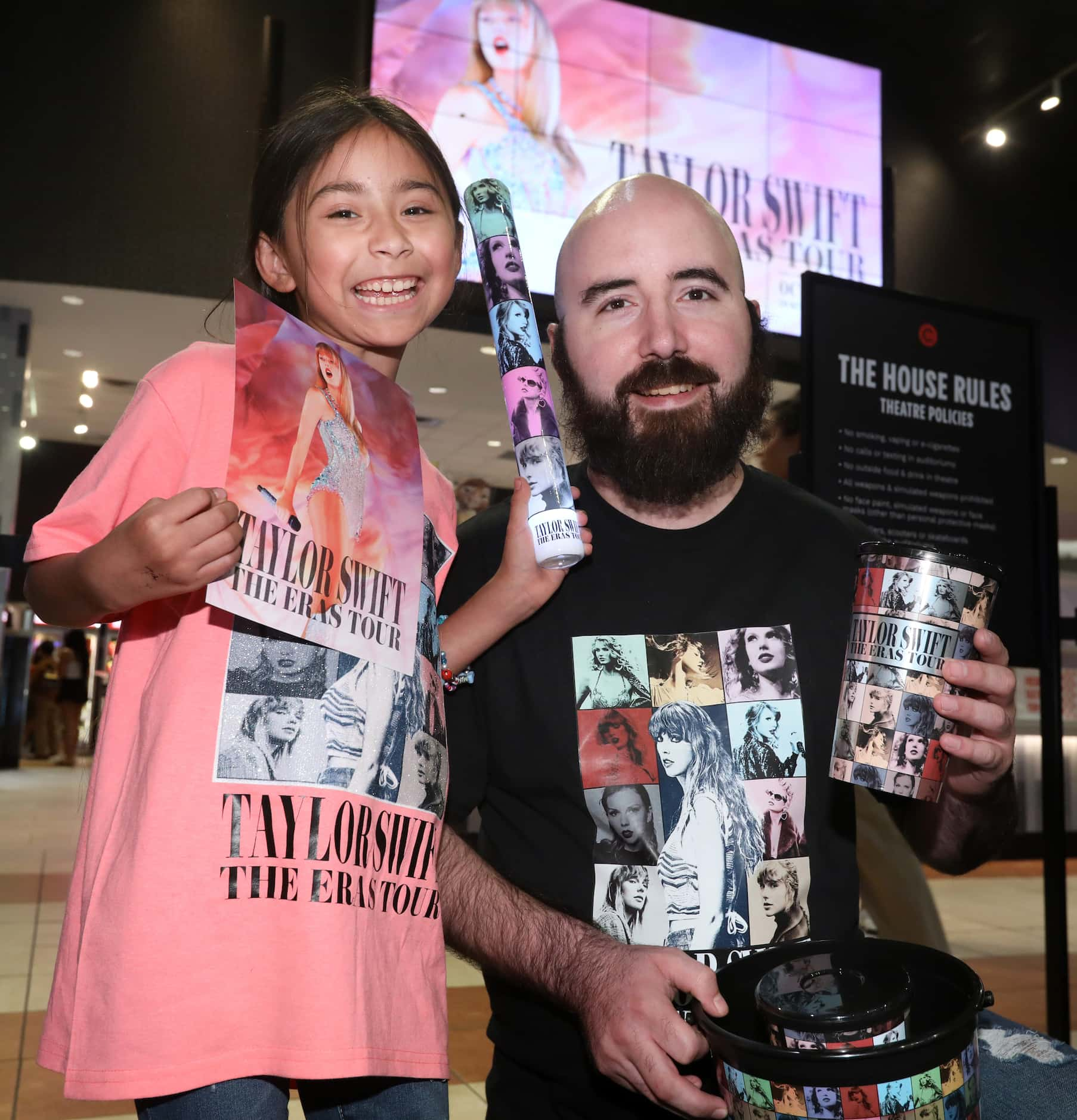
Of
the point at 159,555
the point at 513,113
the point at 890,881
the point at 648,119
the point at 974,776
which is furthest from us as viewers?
the point at 648,119

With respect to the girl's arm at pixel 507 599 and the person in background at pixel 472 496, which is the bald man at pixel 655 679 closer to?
the girl's arm at pixel 507 599

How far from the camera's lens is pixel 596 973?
113 cm

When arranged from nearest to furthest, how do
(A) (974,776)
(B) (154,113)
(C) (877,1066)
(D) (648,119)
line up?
(C) (877,1066)
(A) (974,776)
(B) (154,113)
(D) (648,119)

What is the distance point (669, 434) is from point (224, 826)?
2.70ft

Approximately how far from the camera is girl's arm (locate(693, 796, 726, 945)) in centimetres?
129

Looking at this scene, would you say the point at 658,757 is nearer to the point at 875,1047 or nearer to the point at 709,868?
the point at 709,868

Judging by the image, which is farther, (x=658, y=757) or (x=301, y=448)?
(x=658, y=757)

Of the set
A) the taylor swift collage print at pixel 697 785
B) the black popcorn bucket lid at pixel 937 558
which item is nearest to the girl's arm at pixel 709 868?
the taylor swift collage print at pixel 697 785

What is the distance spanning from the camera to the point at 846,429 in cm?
255

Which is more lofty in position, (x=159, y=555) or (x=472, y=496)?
(x=472, y=496)

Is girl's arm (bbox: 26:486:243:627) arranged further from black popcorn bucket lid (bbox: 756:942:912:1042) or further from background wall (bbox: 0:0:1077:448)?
background wall (bbox: 0:0:1077:448)

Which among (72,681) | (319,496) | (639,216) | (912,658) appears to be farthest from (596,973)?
(72,681)

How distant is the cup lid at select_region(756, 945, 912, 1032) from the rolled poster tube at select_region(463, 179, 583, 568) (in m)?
0.47

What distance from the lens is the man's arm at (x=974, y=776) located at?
985mm
